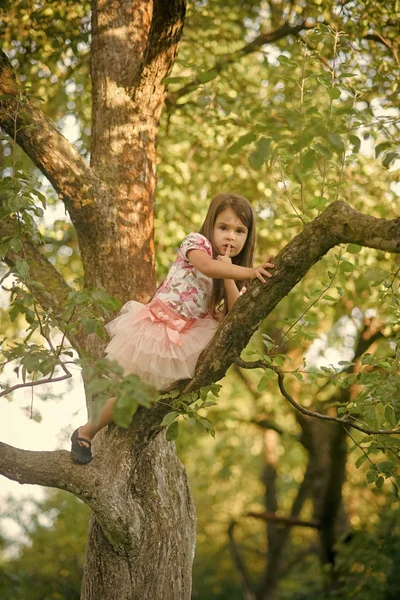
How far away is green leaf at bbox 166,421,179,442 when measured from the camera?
3246 millimetres

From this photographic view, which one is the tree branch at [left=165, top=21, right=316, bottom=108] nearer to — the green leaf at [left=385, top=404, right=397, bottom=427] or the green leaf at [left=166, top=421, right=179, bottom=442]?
the green leaf at [left=385, top=404, right=397, bottom=427]

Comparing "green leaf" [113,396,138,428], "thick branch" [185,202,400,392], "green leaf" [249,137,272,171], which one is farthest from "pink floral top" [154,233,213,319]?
"green leaf" [113,396,138,428]

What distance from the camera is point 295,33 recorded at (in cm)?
764

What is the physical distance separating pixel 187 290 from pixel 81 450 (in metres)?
1.17

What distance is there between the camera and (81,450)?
4.11 metres

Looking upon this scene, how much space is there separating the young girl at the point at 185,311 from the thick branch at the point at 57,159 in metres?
0.87

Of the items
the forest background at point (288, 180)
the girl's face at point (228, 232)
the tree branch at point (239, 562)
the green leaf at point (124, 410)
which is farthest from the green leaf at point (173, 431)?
the tree branch at point (239, 562)

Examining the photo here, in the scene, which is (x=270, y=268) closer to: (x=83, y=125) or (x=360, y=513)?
(x=83, y=125)

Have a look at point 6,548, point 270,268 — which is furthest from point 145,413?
point 6,548

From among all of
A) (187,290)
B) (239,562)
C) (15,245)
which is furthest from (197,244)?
(239,562)

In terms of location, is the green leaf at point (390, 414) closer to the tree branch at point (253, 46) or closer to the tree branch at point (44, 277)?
the tree branch at point (44, 277)

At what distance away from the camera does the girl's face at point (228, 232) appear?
171 inches

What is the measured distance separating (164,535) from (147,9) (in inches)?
153

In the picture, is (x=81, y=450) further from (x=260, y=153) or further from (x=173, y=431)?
(x=260, y=153)
